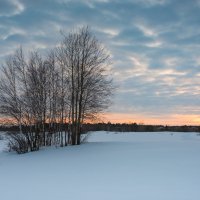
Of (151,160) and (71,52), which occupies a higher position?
(71,52)

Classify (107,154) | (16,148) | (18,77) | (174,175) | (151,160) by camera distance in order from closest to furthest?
1. (174,175)
2. (151,160)
3. (107,154)
4. (16,148)
5. (18,77)

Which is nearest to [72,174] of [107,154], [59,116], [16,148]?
[107,154]

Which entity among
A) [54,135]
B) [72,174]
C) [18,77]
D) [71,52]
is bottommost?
[72,174]

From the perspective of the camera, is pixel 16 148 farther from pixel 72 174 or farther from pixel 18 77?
pixel 72 174

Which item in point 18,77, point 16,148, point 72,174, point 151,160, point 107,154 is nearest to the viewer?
point 72,174

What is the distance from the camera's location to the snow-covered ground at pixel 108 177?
38.4 feet

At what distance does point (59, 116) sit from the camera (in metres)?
29.5

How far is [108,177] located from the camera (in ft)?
46.3

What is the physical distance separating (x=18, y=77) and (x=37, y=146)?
534 cm

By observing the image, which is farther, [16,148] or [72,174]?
[16,148]

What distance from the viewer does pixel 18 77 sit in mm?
28547

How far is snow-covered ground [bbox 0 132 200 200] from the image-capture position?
38.4 feet

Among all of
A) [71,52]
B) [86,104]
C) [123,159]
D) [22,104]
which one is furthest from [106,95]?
[123,159]

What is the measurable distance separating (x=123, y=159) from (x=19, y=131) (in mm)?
12254
